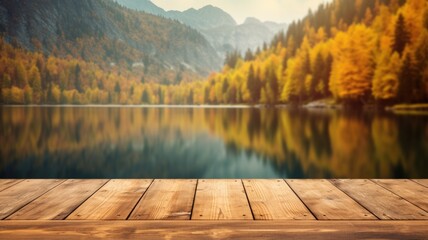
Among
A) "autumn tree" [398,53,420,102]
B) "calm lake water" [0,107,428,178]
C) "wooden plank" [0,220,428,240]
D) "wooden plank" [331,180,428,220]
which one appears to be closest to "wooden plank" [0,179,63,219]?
"wooden plank" [0,220,428,240]

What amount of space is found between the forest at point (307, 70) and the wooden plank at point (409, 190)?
85.0ft

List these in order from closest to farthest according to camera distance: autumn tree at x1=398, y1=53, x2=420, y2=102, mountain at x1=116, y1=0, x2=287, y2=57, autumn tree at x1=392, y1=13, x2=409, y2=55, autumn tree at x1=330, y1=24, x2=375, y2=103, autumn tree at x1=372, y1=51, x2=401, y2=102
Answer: autumn tree at x1=398, y1=53, x2=420, y2=102 → autumn tree at x1=372, y1=51, x2=401, y2=102 → autumn tree at x1=392, y1=13, x2=409, y2=55 → autumn tree at x1=330, y1=24, x2=375, y2=103 → mountain at x1=116, y1=0, x2=287, y2=57

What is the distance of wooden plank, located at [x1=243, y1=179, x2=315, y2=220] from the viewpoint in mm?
1922

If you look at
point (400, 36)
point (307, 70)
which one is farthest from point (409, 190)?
point (307, 70)

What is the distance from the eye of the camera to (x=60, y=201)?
7.22 ft

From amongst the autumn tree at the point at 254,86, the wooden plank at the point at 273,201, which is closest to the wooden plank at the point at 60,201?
the wooden plank at the point at 273,201

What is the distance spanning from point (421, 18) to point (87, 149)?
28.5 m

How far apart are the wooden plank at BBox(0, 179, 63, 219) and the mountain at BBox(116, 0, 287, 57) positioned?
190ft

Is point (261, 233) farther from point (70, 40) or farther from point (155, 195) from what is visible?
point (70, 40)

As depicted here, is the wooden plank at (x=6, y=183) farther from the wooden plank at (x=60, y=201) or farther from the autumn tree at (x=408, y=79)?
the autumn tree at (x=408, y=79)

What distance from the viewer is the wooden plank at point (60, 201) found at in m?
1.92

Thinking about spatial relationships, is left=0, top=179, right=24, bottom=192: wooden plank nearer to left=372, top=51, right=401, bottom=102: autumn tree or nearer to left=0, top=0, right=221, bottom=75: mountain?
left=372, top=51, right=401, bottom=102: autumn tree

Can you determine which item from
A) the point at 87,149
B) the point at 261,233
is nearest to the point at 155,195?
the point at 261,233

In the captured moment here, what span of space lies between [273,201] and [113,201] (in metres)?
0.86
